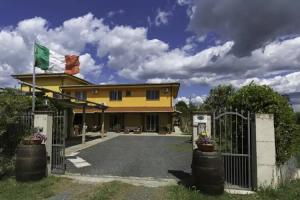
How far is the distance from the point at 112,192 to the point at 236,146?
138 inches

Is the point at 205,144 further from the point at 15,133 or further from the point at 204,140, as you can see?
the point at 15,133

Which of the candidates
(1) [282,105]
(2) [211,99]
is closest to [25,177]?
(1) [282,105]

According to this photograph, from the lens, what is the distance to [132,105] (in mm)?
32062

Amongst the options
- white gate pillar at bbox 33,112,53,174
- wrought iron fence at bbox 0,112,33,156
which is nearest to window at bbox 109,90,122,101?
wrought iron fence at bbox 0,112,33,156

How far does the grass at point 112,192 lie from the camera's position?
6758 millimetres

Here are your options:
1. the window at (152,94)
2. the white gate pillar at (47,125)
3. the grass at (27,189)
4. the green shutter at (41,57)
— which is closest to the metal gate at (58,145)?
the white gate pillar at (47,125)

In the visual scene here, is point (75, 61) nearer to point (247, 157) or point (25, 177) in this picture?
point (25, 177)

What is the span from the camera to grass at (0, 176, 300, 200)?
22.2 feet

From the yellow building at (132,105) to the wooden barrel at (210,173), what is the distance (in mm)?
22379

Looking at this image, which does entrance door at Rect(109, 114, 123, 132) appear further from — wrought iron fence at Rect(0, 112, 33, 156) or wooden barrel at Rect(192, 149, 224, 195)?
wooden barrel at Rect(192, 149, 224, 195)

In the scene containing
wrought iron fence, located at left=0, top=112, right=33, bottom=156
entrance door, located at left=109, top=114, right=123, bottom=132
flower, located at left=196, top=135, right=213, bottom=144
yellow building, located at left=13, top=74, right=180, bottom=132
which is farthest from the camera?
entrance door, located at left=109, top=114, right=123, bottom=132

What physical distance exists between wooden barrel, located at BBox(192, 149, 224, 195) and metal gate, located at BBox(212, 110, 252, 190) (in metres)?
0.75

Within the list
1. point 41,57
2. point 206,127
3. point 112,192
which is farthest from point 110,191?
point 41,57

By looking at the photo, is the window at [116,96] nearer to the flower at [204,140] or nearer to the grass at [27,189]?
the grass at [27,189]
